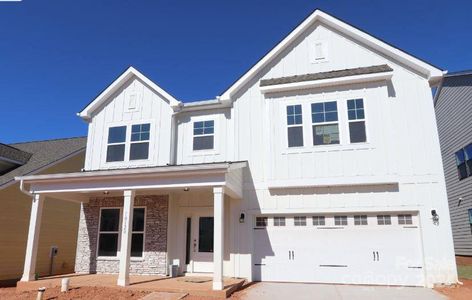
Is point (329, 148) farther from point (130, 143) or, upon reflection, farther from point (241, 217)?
point (130, 143)

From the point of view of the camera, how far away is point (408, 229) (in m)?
11.1

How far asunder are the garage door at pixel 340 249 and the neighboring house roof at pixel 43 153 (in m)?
10.8

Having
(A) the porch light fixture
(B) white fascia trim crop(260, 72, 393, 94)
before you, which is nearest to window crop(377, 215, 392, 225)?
(A) the porch light fixture

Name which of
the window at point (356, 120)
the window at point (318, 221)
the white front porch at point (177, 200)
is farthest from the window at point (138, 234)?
the window at point (356, 120)

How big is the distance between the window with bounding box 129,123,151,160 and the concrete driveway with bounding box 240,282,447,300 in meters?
6.60

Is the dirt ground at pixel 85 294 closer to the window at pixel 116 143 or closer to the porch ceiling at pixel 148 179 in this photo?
the porch ceiling at pixel 148 179

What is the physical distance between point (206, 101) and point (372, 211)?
7.17 metres

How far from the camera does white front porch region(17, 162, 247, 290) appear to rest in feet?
34.5

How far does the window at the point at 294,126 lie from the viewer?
12.4 m

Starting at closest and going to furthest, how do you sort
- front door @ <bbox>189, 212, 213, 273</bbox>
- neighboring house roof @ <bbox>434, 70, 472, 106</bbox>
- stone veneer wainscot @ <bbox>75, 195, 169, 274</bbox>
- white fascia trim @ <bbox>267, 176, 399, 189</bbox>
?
white fascia trim @ <bbox>267, 176, 399, 189</bbox> → front door @ <bbox>189, 212, 213, 273</bbox> → stone veneer wainscot @ <bbox>75, 195, 169, 274</bbox> → neighboring house roof @ <bbox>434, 70, 472, 106</bbox>

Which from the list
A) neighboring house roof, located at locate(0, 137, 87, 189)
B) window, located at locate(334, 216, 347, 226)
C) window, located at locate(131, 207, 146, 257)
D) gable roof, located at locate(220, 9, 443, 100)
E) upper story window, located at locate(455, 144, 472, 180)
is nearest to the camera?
window, located at locate(334, 216, 347, 226)

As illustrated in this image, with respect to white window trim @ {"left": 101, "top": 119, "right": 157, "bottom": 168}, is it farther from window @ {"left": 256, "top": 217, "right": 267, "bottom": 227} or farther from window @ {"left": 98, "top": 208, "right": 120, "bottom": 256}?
window @ {"left": 256, "top": 217, "right": 267, "bottom": 227}

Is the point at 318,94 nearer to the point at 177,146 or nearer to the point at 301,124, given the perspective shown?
the point at 301,124

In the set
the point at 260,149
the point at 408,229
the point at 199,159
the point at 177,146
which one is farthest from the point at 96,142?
the point at 408,229
